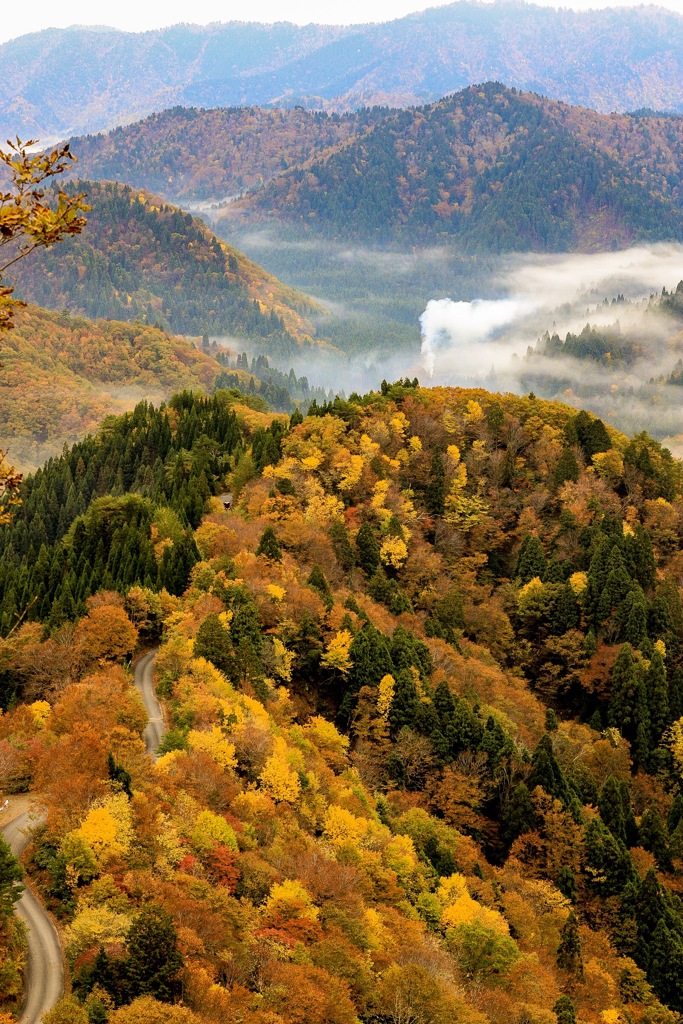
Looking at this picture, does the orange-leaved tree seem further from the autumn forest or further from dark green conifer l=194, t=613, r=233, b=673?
dark green conifer l=194, t=613, r=233, b=673

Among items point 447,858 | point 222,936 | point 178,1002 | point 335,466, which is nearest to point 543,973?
point 447,858

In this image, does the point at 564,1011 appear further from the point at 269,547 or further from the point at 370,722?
the point at 269,547

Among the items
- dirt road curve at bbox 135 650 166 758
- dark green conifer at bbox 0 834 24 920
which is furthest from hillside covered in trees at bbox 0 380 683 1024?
dark green conifer at bbox 0 834 24 920

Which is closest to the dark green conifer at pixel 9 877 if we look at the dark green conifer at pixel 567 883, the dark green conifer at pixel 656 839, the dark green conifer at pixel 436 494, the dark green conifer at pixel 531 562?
the dark green conifer at pixel 567 883

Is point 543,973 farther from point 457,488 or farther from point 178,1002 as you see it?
point 457,488

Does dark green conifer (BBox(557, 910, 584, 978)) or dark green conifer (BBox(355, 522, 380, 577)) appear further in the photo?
dark green conifer (BBox(355, 522, 380, 577))

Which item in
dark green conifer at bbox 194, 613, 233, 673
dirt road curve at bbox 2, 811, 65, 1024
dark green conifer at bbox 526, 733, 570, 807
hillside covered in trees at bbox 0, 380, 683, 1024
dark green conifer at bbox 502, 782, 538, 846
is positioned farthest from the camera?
dark green conifer at bbox 526, 733, 570, 807
